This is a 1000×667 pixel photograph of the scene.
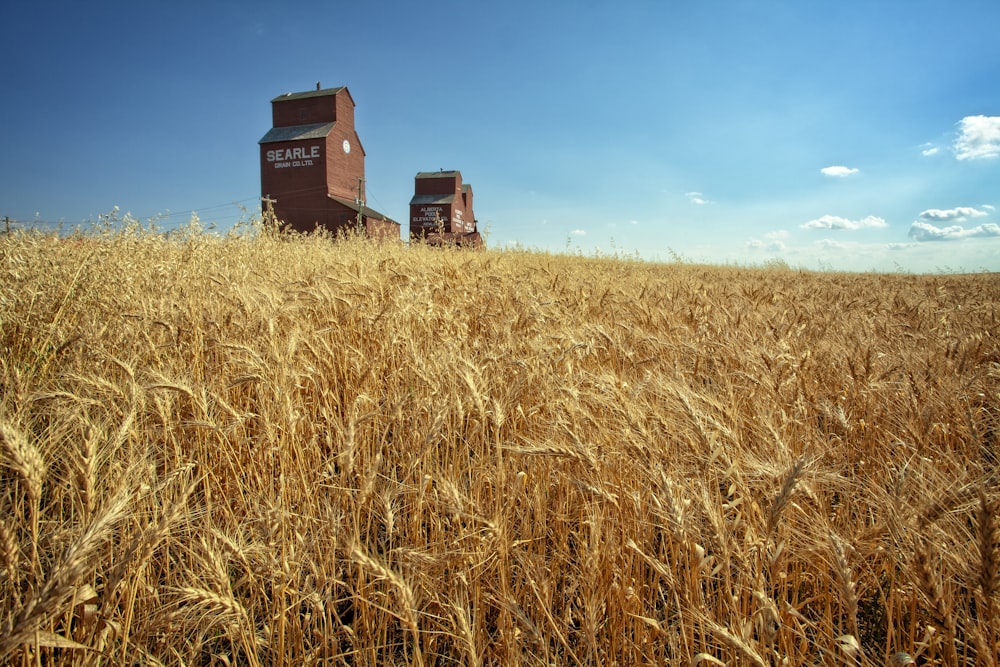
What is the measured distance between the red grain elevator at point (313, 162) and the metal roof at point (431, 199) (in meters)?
9.03

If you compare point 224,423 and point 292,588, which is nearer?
point 292,588

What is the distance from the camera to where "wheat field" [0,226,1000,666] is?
98 cm

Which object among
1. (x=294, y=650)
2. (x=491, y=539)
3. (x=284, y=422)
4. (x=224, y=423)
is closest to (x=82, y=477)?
(x=284, y=422)

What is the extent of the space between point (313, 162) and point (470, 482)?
27985 millimetres

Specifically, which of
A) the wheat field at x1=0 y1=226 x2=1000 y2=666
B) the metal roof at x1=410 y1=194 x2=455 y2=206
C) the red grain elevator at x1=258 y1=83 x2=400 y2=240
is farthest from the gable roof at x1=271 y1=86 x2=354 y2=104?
the wheat field at x1=0 y1=226 x2=1000 y2=666

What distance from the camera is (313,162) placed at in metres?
25.2

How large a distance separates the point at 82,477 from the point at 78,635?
35 cm

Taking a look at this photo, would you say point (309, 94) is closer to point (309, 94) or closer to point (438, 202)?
point (309, 94)

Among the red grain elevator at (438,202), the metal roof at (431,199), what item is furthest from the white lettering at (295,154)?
the metal roof at (431,199)

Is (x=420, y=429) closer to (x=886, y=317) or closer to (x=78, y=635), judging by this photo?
(x=78, y=635)

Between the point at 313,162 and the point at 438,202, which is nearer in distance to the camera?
the point at 313,162

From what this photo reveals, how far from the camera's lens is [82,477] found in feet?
3.41

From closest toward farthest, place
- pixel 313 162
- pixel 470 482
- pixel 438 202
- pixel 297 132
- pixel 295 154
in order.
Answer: pixel 470 482 → pixel 313 162 → pixel 295 154 → pixel 297 132 → pixel 438 202

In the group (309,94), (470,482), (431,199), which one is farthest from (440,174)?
(470,482)
